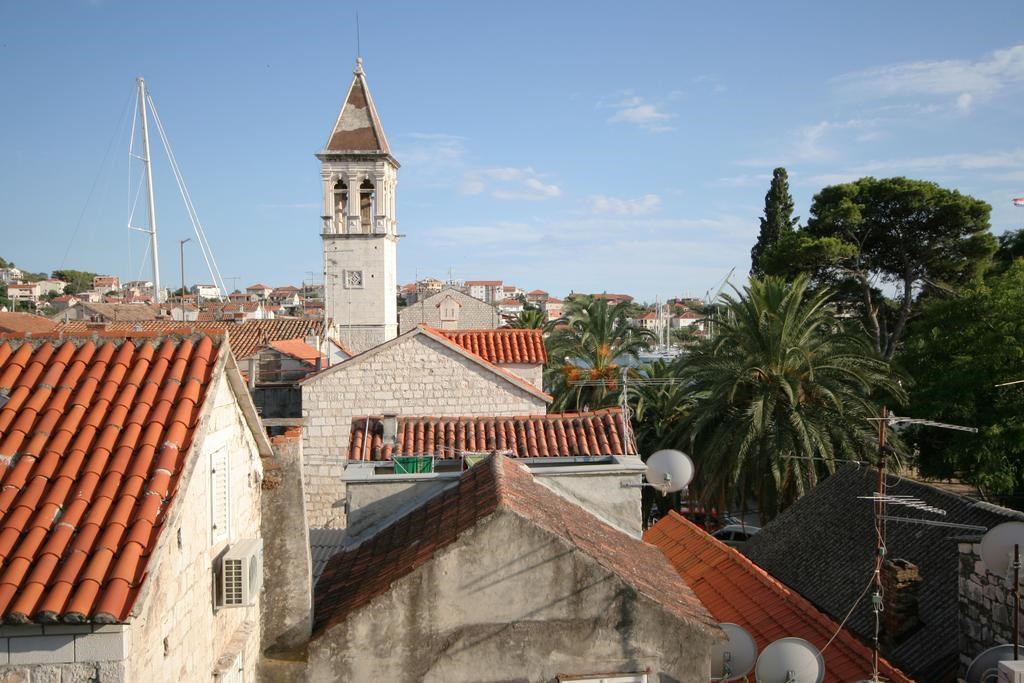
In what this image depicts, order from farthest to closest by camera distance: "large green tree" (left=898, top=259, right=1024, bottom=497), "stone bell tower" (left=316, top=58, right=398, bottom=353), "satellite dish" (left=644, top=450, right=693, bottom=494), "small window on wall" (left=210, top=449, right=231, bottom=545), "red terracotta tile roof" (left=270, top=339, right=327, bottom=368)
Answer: "stone bell tower" (left=316, top=58, right=398, bottom=353) → "red terracotta tile roof" (left=270, top=339, right=327, bottom=368) → "large green tree" (left=898, top=259, right=1024, bottom=497) → "satellite dish" (left=644, top=450, right=693, bottom=494) → "small window on wall" (left=210, top=449, right=231, bottom=545)

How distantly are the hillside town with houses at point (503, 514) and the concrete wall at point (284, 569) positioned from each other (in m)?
0.02

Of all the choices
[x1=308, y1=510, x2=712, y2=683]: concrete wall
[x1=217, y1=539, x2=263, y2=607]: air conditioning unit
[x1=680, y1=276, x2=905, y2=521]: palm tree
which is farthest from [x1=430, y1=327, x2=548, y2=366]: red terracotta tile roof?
[x1=217, y1=539, x2=263, y2=607]: air conditioning unit

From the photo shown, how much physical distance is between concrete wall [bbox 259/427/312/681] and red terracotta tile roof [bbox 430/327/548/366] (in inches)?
576

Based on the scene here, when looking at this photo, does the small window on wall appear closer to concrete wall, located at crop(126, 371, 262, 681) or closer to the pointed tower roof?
concrete wall, located at crop(126, 371, 262, 681)

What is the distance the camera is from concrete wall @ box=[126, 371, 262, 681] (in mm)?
4715

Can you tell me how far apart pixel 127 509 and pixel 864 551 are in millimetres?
12969

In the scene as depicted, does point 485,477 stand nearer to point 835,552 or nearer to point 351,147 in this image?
point 835,552

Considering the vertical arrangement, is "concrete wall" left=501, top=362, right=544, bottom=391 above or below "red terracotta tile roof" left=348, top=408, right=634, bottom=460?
above

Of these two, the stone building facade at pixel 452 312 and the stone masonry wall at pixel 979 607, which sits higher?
the stone building facade at pixel 452 312

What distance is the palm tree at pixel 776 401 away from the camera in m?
18.6

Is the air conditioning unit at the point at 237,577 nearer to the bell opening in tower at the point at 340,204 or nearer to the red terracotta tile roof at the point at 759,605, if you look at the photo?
the red terracotta tile roof at the point at 759,605

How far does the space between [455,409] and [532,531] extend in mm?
12950

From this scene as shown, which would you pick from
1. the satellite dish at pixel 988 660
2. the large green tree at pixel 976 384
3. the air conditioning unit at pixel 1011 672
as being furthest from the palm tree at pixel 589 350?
the air conditioning unit at pixel 1011 672

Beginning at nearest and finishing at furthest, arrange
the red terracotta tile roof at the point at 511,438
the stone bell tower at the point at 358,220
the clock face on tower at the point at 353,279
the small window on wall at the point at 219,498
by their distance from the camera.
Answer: the small window on wall at the point at 219,498 → the red terracotta tile roof at the point at 511,438 → the stone bell tower at the point at 358,220 → the clock face on tower at the point at 353,279
